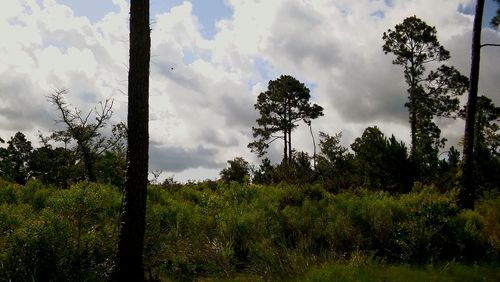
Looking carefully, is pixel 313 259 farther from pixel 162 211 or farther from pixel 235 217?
pixel 162 211

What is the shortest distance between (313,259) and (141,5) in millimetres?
4894

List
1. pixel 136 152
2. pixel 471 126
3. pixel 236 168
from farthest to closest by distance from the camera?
pixel 236 168 → pixel 471 126 → pixel 136 152

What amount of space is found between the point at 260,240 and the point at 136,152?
3506 millimetres

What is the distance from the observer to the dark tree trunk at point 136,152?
6.87 metres

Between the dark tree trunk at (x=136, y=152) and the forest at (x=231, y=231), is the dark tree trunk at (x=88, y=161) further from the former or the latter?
the dark tree trunk at (x=136, y=152)

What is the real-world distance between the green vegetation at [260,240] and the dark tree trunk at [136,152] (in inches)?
21.3

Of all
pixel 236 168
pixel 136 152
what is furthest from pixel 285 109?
pixel 136 152

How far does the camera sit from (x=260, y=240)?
9242 millimetres

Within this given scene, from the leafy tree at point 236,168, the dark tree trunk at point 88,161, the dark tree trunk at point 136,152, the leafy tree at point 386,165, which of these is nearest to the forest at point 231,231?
the dark tree trunk at point 136,152

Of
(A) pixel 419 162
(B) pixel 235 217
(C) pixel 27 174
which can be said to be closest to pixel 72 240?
(B) pixel 235 217

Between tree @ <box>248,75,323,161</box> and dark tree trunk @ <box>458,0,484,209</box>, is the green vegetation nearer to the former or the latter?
dark tree trunk @ <box>458,0,484,209</box>

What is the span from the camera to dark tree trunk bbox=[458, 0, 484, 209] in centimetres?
1295

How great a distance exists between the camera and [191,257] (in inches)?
329

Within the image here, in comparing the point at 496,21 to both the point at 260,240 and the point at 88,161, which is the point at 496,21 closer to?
the point at 260,240
